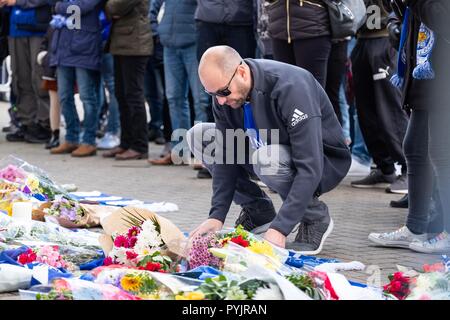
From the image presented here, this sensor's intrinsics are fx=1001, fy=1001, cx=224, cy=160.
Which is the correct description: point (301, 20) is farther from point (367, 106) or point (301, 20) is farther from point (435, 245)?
point (435, 245)

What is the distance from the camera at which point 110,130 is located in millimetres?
12070

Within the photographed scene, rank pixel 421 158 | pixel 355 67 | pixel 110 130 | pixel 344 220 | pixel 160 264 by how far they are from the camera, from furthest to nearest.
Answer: pixel 110 130
pixel 355 67
pixel 344 220
pixel 421 158
pixel 160 264

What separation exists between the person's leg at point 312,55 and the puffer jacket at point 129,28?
296cm

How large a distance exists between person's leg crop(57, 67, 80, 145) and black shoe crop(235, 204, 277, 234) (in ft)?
16.8

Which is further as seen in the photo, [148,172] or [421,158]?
[148,172]

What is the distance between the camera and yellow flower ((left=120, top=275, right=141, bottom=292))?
13.9 ft

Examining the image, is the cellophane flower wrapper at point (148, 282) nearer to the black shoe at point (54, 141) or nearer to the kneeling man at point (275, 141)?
the kneeling man at point (275, 141)

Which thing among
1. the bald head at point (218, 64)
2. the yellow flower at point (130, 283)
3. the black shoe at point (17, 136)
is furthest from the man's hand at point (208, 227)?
the black shoe at point (17, 136)

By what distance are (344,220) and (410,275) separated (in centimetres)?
274

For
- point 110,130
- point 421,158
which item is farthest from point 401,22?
point 110,130

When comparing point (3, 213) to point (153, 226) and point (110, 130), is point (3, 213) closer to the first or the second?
point (153, 226)

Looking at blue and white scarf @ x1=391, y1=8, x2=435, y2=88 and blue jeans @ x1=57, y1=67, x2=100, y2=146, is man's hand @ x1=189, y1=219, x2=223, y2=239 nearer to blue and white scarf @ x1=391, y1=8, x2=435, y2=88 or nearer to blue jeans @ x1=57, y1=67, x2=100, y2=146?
blue and white scarf @ x1=391, y1=8, x2=435, y2=88

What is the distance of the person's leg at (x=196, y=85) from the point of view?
31.7ft

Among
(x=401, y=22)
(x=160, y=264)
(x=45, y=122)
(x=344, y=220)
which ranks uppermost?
(x=401, y=22)
